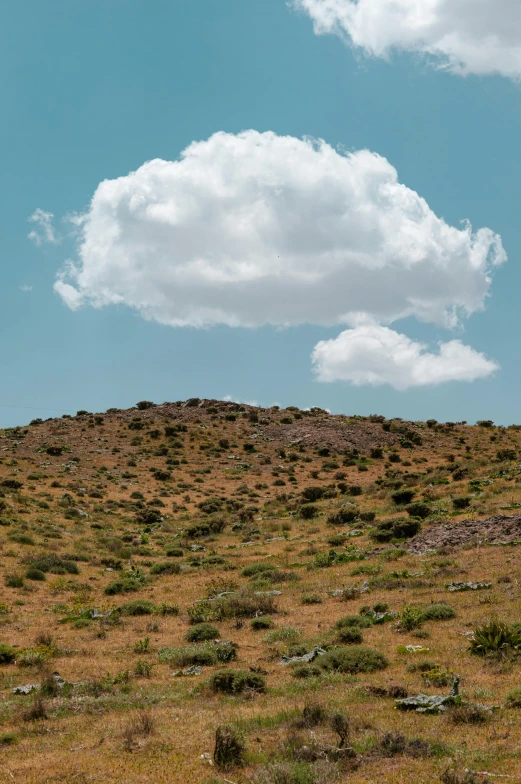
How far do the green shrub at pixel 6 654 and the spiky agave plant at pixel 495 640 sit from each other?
12170mm

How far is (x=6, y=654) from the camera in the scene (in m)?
16.9

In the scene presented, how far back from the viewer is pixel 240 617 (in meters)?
20.7

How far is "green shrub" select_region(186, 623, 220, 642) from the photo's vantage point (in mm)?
18406

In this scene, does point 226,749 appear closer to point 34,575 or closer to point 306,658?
point 306,658

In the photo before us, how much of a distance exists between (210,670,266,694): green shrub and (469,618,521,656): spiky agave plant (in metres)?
5.01

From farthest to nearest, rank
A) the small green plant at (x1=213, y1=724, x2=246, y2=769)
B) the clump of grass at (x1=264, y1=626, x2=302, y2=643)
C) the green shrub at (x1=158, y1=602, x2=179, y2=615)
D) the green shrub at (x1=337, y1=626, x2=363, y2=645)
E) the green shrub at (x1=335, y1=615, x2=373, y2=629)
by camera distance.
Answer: the green shrub at (x1=158, y1=602, x2=179, y2=615), the green shrub at (x1=335, y1=615, x2=373, y2=629), the clump of grass at (x1=264, y1=626, x2=302, y2=643), the green shrub at (x1=337, y1=626, x2=363, y2=645), the small green plant at (x1=213, y1=724, x2=246, y2=769)

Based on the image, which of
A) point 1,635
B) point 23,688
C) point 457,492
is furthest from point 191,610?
point 457,492

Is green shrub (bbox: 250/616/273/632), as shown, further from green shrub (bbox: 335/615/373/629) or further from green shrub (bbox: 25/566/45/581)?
green shrub (bbox: 25/566/45/581)

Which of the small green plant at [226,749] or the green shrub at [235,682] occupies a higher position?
the small green plant at [226,749]

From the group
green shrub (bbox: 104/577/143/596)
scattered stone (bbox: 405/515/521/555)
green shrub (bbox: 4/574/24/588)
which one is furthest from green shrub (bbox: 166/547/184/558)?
scattered stone (bbox: 405/515/521/555)

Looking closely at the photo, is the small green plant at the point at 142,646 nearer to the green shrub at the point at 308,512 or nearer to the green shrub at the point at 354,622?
the green shrub at the point at 354,622

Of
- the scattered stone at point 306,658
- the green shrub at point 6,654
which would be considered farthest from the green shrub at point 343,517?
the green shrub at point 6,654

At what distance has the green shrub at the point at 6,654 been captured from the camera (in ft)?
55.1

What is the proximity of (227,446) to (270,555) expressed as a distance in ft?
140
